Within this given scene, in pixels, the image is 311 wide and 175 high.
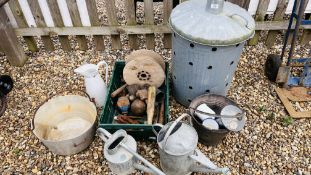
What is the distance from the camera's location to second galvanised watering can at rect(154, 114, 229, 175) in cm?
216

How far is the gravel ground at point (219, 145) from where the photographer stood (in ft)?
8.70

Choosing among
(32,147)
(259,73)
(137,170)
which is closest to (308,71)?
(259,73)

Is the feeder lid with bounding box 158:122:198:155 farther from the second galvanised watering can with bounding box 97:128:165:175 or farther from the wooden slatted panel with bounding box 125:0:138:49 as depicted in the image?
the wooden slatted panel with bounding box 125:0:138:49

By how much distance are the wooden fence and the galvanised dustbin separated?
1030 mm

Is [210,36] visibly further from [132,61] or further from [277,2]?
[277,2]

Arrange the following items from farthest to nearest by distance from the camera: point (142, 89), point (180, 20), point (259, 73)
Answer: point (259, 73), point (142, 89), point (180, 20)

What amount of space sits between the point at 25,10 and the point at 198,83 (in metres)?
2.61

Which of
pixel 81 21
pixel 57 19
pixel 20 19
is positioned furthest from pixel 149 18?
pixel 20 19

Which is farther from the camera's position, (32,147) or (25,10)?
(25,10)

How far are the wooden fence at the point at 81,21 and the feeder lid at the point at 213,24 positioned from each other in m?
1.00

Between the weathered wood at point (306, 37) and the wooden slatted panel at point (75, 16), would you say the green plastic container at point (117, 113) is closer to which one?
the wooden slatted panel at point (75, 16)

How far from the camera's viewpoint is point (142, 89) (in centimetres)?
292

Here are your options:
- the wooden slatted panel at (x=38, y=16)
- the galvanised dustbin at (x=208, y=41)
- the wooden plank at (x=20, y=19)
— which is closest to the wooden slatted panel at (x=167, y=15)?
the galvanised dustbin at (x=208, y=41)

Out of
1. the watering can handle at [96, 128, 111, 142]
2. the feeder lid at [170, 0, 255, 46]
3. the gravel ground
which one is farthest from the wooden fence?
the watering can handle at [96, 128, 111, 142]
